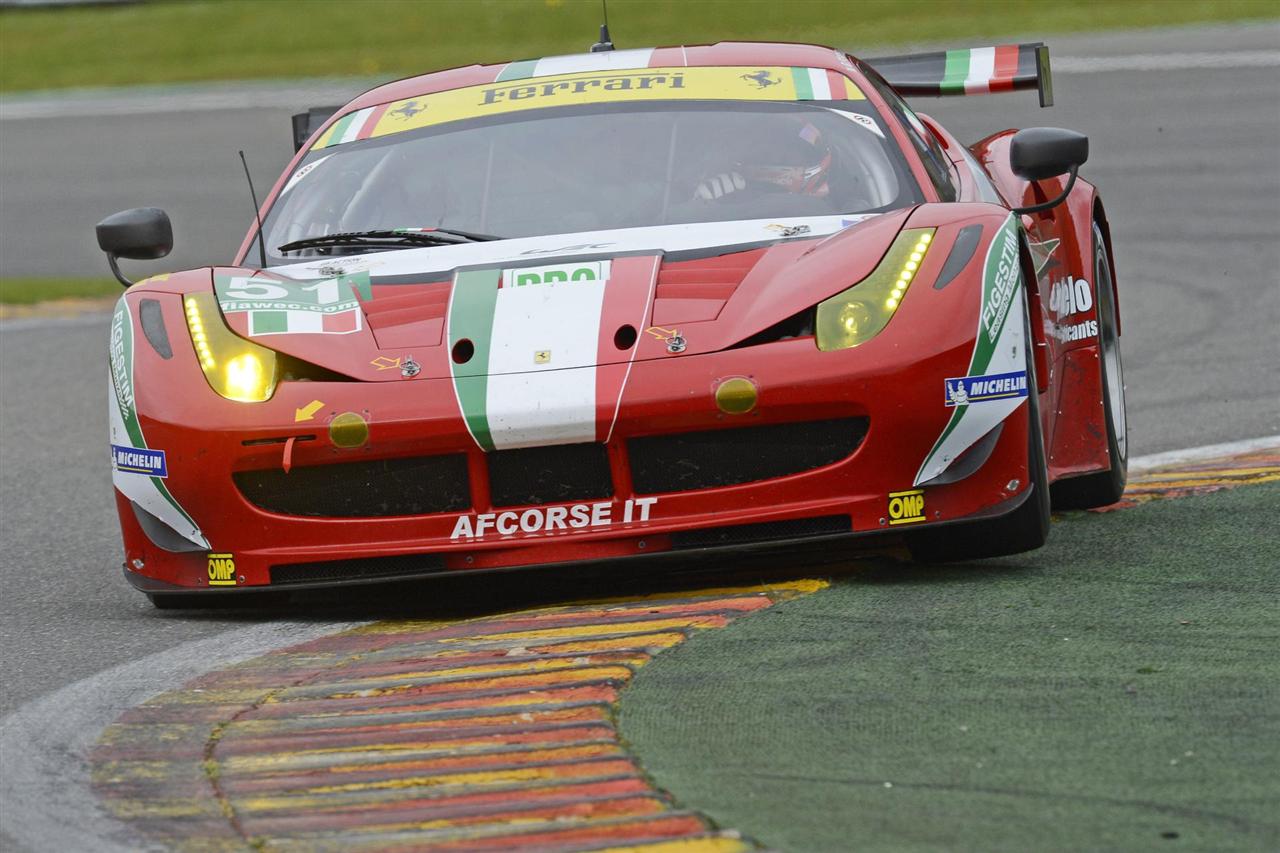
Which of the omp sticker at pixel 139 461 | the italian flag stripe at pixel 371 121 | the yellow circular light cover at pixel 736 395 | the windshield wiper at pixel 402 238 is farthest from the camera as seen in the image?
the italian flag stripe at pixel 371 121

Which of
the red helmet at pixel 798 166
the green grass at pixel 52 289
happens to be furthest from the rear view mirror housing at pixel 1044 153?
the green grass at pixel 52 289

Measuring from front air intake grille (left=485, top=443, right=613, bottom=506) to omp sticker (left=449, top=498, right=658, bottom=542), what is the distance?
2 centimetres

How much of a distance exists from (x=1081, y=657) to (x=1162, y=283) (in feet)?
24.5

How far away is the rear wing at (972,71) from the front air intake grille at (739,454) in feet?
10.1

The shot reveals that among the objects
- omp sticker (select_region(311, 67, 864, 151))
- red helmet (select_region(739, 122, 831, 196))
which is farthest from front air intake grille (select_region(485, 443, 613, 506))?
omp sticker (select_region(311, 67, 864, 151))

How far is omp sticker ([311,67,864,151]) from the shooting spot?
591 centimetres

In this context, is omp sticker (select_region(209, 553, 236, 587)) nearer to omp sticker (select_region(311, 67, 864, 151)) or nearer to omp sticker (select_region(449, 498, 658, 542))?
omp sticker (select_region(449, 498, 658, 542))

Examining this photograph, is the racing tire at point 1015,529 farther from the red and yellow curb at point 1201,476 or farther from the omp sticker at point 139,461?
the omp sticker at point 139,461

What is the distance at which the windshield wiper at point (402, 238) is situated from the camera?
214 inches

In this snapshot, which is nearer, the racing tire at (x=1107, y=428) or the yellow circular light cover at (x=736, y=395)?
the yellow circular light cover at (x=736, y=395)

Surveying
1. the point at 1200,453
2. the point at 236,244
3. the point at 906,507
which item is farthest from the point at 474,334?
the point at 236,244

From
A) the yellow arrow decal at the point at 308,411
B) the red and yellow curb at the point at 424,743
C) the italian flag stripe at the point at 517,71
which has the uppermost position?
the italian flag stripe at the point at 517,71

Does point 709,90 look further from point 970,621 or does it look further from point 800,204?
point 970,621

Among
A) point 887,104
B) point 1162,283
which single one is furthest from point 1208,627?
point 1162,283
